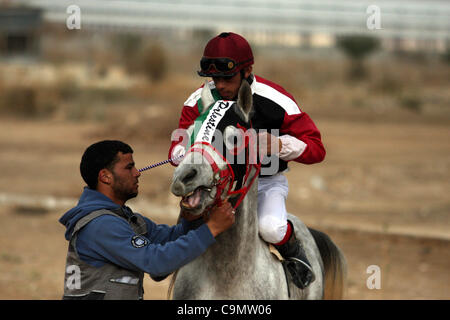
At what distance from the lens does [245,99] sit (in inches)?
139

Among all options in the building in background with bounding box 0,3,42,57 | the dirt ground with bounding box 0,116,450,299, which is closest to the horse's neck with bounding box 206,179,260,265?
the dirt ground with bounding box 0,116,450,299

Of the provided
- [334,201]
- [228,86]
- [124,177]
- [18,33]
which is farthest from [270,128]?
[18,33]

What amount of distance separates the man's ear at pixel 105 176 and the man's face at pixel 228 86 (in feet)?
2.67

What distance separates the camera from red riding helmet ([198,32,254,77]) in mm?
3807

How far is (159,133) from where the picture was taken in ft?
65.9

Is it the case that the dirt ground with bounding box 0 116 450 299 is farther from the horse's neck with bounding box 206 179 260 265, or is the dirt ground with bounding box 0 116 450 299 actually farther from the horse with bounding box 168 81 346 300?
the horse's neck with bounding box 206 179 260 265

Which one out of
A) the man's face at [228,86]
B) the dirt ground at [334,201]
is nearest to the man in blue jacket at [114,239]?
the man's face at [228,86]

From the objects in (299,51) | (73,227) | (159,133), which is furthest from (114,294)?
(299,51)

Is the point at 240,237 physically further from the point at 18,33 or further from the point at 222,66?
the point at 18,33

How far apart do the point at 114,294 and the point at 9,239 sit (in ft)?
24.2

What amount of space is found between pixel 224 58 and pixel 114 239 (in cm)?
122

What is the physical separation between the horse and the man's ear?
61 centimetres

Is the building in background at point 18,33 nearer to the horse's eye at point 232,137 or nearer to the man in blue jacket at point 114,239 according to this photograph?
the man in blue jacket at point 114,239
